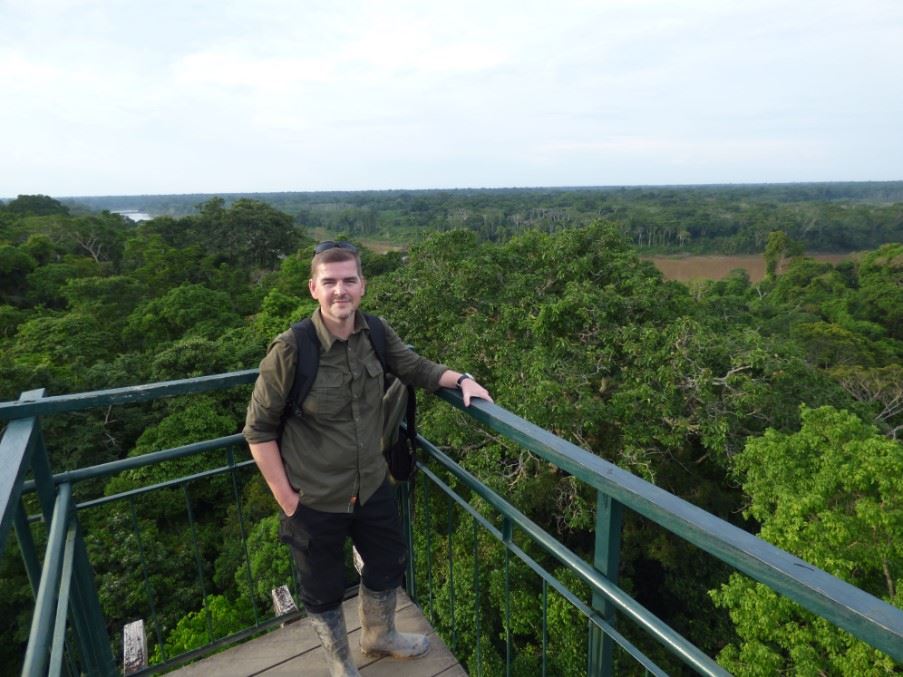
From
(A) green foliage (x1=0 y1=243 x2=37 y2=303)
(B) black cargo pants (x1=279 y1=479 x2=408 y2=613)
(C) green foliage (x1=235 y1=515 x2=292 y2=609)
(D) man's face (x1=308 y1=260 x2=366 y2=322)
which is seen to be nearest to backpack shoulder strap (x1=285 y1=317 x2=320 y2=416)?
(D) man's face (x1=308 y1=260 x2=366 y2=322)

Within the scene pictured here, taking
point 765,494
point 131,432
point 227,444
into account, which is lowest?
point 131,432

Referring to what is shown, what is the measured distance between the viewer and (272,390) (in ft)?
5.66

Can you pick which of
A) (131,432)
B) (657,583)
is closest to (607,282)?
(657,583)

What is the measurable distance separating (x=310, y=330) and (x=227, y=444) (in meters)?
0.86

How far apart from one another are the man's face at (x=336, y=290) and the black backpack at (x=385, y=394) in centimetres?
8

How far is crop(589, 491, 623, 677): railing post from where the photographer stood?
1.31 m

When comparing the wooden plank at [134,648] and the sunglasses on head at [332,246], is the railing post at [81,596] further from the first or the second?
the sunglasses on head at [332,246]

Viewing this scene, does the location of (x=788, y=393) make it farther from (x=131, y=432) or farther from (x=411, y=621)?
(x=131, y=432)

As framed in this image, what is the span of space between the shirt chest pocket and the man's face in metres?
0.19

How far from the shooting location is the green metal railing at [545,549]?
89 centimetres

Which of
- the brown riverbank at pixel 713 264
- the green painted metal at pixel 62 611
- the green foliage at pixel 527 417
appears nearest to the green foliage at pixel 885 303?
the green foliage at pixel 527 417

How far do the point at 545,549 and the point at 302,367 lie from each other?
0.94 meters

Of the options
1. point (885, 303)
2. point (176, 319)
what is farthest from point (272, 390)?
point (885, 303)

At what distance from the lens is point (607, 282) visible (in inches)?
496
